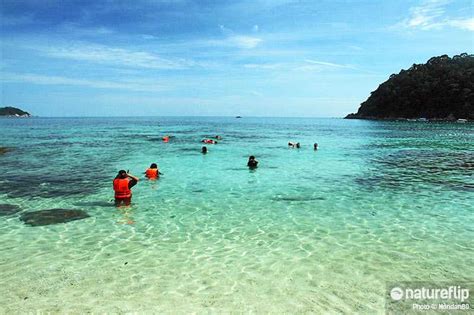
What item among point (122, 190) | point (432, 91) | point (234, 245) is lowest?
point (234, 245)

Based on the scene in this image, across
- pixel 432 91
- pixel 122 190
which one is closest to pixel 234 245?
pixel 122 190

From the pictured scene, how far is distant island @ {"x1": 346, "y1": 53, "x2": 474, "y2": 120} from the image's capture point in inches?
5005

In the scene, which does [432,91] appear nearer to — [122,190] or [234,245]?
[122,190]

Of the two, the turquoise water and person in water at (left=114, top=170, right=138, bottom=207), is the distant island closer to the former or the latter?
the turquoise water

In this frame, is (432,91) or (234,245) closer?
(234,245)

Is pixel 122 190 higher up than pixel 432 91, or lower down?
lower down

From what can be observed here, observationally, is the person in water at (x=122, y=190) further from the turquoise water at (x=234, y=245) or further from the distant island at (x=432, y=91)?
the distant island at (x=432, y=91)

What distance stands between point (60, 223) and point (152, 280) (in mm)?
5908

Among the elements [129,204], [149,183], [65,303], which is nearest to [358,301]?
[65,303]

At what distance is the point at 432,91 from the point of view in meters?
137

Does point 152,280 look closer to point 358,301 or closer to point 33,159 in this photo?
point 358,301

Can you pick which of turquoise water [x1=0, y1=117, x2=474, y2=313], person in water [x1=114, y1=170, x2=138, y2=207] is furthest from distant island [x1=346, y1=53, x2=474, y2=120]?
person in water [x1=114, y1=170, x2=138, y2=207]

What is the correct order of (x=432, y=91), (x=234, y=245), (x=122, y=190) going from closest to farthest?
1. (x=234, y=245)
2. (x=122, y=190)
3. (x=432, y=91)

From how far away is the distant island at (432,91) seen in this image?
127125 millimetres
